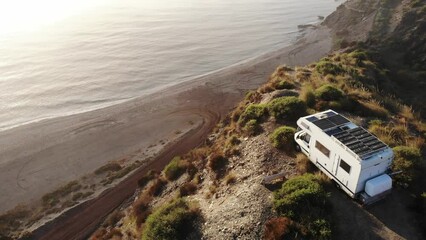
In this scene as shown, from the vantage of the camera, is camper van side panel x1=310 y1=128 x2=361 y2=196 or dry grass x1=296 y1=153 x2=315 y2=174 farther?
dry grass x1=296 y1=153 x2=315 y2=174

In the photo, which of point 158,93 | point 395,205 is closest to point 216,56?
point 158,93

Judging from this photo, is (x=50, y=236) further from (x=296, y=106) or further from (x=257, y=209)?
(x=296, y=106)

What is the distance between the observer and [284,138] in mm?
23938

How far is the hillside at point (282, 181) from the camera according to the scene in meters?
17.5

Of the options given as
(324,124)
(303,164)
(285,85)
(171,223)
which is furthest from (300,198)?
(285,85)

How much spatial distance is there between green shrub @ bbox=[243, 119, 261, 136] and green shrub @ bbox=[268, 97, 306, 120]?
1567 mm

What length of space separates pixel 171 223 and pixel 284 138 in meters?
9.51

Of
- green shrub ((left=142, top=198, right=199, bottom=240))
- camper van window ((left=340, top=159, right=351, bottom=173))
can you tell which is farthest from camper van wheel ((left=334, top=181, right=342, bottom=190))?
green shrub ((left=142, top=198, right=199, bottom=240))

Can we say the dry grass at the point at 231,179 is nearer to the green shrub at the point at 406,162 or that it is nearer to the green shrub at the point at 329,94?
the green shrub at the point at 406,162

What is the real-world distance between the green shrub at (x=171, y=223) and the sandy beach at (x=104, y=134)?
678 inches

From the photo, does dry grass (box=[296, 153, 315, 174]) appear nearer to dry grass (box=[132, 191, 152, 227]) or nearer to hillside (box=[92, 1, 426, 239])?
hillside (box=[92, 1, 426, 239])

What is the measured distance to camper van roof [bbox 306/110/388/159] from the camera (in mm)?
17438

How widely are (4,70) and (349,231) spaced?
71092 millimetres

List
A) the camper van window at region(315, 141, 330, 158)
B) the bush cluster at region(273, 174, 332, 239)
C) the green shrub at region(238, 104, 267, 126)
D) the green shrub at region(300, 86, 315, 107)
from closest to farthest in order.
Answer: the bush cluster at region(273, 174, 332, 239) → the camper van window at region(315, 141, 330, 158) → the green shrub at region(300, 86, 315, 107) → the green shrub at region(238, 104, 267, 126)
